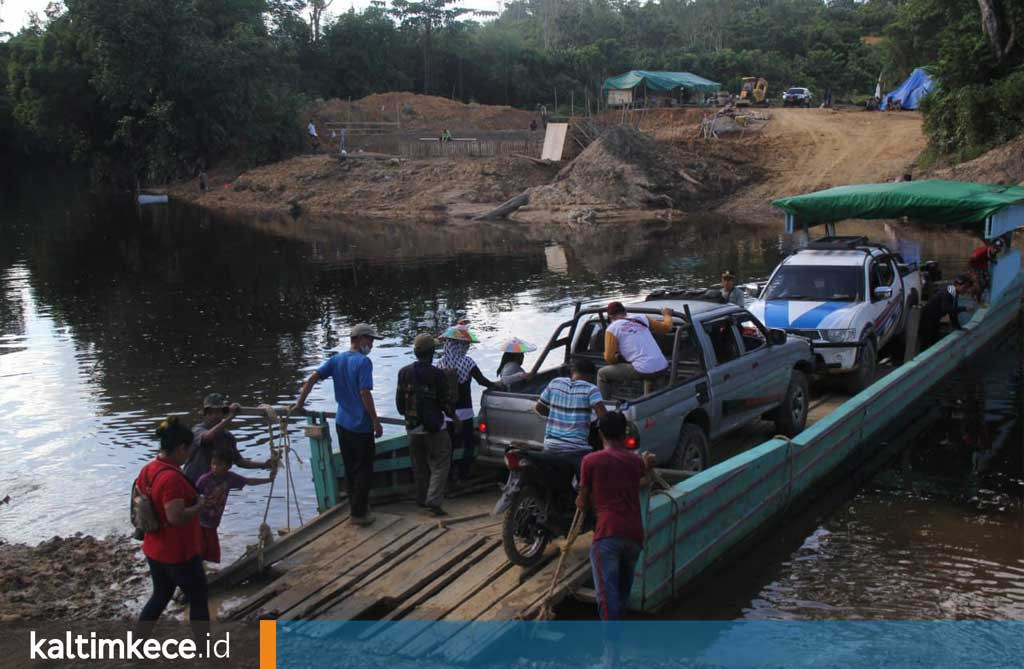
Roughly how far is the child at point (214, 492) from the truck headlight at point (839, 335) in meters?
8.16

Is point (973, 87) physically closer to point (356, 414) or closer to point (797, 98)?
point (797, 98)

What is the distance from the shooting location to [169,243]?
39344 mm

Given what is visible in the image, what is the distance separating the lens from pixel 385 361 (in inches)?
679

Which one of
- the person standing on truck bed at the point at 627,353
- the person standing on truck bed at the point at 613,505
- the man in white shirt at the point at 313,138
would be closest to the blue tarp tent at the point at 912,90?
the man in white shirt at the point at 313,138

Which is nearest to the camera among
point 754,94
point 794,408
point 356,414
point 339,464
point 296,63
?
point 356,414

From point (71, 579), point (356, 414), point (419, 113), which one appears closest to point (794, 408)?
point (356, 414)

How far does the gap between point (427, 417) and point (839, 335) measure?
267 inches

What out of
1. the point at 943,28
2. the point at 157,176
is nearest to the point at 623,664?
the point at 943,28

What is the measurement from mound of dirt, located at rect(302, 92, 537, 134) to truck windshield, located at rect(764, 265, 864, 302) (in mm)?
54642

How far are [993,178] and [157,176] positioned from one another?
53.5 meters

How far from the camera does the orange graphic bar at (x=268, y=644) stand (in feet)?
22.2

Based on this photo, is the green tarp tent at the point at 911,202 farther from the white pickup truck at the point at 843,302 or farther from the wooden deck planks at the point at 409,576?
the wooden deck planks at the point at 409,576

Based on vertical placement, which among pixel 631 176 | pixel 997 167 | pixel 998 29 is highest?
pixel 998 29

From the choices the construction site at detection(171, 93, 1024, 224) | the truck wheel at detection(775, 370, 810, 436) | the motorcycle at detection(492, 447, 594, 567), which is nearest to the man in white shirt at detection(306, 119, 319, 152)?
the construction site at detection(171, 93, 1024, 224)
